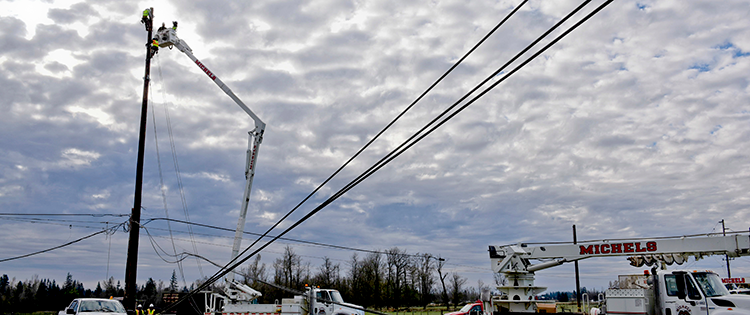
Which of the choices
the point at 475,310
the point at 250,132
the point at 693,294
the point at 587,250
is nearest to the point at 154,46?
the point at 250,132

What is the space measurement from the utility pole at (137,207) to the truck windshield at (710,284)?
17426mm

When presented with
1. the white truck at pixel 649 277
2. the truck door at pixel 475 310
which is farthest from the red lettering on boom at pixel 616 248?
the truck door at pixel 475 310

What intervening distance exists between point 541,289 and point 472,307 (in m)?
13.3

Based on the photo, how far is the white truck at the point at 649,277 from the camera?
12516 mm

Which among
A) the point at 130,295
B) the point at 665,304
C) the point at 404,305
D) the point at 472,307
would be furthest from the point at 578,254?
the point at 404,305

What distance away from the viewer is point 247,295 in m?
22.5

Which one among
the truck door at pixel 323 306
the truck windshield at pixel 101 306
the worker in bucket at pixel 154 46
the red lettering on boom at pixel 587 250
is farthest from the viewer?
the truck door at pixel 323 306

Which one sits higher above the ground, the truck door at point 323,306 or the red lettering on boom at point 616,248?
the red lettering on boom at point 616,248

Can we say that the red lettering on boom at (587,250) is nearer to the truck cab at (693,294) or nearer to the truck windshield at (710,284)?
the truck cab at (693,294)

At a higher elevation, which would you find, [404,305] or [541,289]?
[541,289]

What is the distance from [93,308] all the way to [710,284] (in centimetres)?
1784

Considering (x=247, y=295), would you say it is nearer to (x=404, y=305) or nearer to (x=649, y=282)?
(x=649, y=282)

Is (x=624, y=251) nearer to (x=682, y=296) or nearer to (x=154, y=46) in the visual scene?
(x=682, y=296)

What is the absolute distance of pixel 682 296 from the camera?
12727 mm
